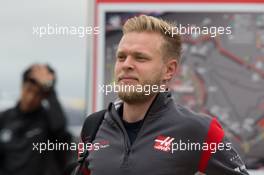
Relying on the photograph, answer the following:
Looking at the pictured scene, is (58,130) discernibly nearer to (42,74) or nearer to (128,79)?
(42,74)

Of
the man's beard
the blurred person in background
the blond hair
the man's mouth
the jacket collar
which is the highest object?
the blond hair

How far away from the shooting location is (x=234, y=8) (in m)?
2.12

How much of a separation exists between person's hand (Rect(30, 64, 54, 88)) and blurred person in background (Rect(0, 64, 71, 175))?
35mm

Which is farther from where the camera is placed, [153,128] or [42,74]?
[42,74]

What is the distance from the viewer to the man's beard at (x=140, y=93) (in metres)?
1.41

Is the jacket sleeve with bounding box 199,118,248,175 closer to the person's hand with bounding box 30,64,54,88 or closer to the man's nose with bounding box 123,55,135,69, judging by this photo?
the man's nose with bounding box 123,55,135,69

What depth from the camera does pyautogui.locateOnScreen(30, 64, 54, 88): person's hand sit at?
84.1 inches

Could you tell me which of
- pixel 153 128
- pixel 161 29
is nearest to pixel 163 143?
pixel 153 128

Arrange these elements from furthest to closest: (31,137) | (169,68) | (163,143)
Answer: (31,137) → (169,68) → (163,143)

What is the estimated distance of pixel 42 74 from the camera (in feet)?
7.02

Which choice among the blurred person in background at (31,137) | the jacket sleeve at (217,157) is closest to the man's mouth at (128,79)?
the jacket sleeve at (217,157)

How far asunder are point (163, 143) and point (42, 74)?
880 mm

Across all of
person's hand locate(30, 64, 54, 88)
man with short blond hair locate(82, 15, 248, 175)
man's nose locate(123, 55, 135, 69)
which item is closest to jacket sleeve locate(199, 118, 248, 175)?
man with short blond hair locate(82, 15, 248, 175)

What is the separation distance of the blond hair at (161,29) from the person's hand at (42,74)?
717 millimetres
